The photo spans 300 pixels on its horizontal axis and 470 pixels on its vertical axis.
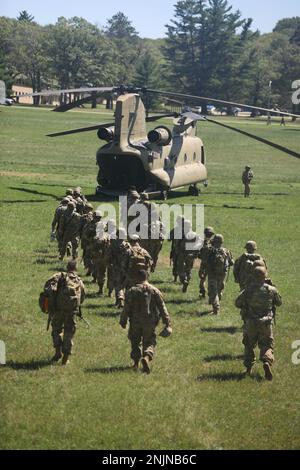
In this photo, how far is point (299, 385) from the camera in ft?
43.4

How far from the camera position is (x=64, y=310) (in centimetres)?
1339

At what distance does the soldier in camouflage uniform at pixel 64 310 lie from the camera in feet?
43.8

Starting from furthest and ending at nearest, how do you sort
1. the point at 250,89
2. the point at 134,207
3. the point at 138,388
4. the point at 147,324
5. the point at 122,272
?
the point at 250,89
the point at 134,207
the point at 122,272
the point at 147,324
the point at 138,388

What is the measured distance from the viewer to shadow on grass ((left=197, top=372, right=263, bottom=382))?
1324cm

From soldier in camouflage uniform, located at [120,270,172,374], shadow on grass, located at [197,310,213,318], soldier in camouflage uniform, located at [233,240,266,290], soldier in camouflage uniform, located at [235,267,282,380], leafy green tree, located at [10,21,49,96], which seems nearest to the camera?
soldier in camouflage uniform, located at [120,270,172,374]

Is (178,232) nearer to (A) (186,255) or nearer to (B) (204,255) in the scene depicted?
(A) (186,255)

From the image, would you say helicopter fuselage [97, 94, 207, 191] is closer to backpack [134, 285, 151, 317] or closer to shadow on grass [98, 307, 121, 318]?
shadow on grass [98, 307, 121, 318]

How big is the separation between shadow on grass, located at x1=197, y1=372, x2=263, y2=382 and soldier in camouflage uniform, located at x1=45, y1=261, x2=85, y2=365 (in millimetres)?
2517

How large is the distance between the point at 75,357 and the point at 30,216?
1517 centimetres

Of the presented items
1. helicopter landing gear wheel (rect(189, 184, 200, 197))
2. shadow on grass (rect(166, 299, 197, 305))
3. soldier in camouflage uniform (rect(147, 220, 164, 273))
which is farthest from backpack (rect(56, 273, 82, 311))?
helicopter landing gear wheel (rect(189, 184, 200, 197))

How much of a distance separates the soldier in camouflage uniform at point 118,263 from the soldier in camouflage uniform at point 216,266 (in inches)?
81.4

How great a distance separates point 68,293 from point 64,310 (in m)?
0.32

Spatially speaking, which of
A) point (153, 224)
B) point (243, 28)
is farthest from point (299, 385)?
point (243, 28)

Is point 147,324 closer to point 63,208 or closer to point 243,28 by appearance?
point 63,208
